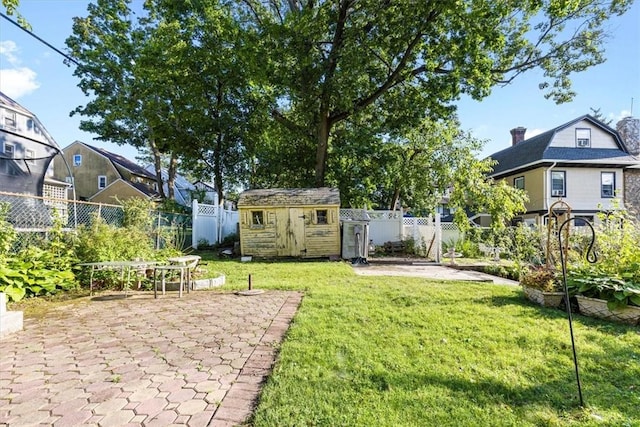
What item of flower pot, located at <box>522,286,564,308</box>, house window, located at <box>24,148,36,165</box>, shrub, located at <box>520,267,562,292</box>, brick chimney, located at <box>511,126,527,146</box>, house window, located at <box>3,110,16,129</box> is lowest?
flower pot, located at <box>522,286,564,308</box>

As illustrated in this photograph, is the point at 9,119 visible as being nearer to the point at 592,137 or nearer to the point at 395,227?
the point at 395,227

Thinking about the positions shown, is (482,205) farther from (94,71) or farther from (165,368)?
(94,71)

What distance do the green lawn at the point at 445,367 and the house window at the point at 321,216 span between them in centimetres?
Result: 681

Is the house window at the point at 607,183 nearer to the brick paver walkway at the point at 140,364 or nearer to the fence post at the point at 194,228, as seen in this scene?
the fence post at the point at 194,228

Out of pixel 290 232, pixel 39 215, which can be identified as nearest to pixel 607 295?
pixel 290 232

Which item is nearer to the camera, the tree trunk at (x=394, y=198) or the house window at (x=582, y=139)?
the tree trunk at (x=394, y=198)

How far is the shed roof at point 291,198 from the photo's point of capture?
12273 mm

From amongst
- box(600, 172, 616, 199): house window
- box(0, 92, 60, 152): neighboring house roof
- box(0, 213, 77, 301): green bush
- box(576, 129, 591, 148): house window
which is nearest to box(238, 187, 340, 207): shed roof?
box(0, 92, 60, 152): neighboring house roof

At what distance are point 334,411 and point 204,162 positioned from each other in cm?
2148

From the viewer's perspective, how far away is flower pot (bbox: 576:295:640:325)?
477 centimetres

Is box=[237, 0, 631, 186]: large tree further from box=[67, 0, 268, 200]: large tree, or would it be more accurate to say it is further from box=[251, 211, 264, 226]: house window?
box=[251, 211, 264, 226]: house window

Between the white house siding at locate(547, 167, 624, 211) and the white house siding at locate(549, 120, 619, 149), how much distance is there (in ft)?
4.55

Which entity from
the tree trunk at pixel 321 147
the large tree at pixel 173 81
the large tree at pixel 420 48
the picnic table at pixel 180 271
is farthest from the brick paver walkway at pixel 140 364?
the large tree at pixel 173 81

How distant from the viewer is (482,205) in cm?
→ 1318
